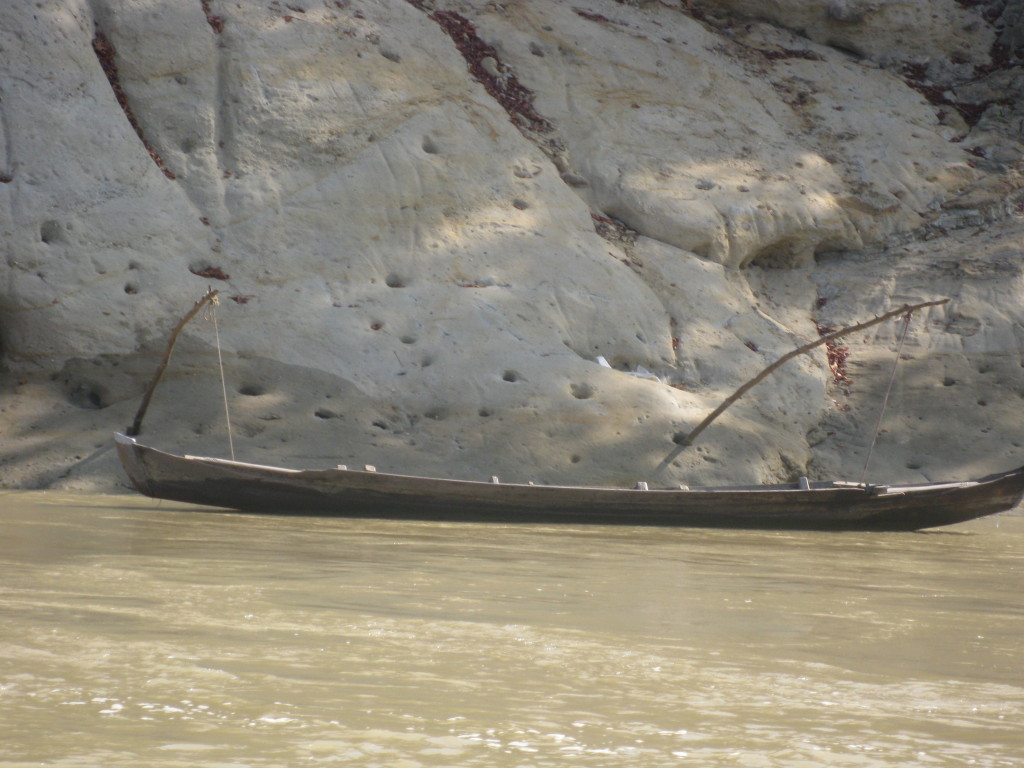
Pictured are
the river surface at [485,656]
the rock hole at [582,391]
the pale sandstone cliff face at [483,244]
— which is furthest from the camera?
the rock hole at [582,391]

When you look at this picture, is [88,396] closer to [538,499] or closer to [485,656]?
[538,499]

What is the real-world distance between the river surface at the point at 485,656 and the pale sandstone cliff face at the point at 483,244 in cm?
418

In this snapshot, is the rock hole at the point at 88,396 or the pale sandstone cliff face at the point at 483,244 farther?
the pale sandstone cliff face at the point at 483,244

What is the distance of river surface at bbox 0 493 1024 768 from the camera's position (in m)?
3.34

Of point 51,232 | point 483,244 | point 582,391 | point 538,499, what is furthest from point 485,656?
point 483,244

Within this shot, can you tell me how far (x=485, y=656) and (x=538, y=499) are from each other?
5.24 m

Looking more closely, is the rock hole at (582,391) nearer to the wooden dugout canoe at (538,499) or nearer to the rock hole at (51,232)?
the wooden dugout canoe at (538,499)

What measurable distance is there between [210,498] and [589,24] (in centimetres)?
1043

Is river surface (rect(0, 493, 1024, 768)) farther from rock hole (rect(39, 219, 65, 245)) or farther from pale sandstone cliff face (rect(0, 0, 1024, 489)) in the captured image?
rock hole (rect(39, 219, 65, 245))

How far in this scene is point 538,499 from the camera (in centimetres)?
964

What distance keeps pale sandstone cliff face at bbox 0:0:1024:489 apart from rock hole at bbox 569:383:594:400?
2.9 inches

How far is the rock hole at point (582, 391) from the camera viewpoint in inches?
489

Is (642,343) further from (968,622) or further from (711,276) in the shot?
(968,622)

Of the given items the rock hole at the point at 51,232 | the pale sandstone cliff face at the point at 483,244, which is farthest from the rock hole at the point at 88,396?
the rock hole at the point at 51,232
